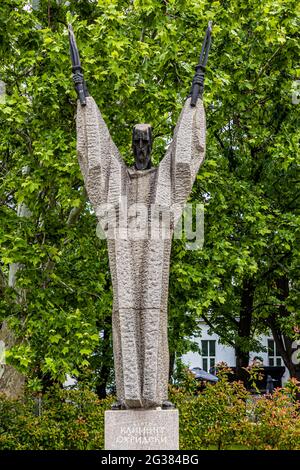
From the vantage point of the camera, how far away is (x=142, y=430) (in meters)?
7.30

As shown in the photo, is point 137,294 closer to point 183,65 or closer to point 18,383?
point 183,65

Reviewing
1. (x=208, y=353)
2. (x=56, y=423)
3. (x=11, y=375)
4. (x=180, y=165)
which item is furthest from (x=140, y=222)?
(x=208, y=353)

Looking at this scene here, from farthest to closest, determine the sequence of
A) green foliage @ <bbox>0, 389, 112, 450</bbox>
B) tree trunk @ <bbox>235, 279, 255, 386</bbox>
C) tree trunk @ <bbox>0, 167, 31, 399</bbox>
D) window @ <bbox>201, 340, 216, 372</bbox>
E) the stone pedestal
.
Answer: window @ <bbox>201, 340, 216, 372</bbox> → tree trunk @ <bbox>235, 279, 255, 386</bbox> → tree trunk @ <bbox>0, 167, 31, 399</bbox> → green foliage @ <bbox>0, 389, 112, 450</bbox> → the stone pedestal

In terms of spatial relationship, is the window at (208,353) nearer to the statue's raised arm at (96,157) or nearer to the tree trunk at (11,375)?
the tree trunk at (11,375)

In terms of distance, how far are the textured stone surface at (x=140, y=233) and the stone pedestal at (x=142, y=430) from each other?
0.13 meters

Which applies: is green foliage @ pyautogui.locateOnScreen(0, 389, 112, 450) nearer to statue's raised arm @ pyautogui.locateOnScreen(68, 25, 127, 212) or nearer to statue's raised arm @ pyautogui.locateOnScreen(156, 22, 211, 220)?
statue's raised arm @ pyautogui.locateOnScreen(68, 25, 127, 212)

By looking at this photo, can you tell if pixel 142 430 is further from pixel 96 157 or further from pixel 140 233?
pixel 96 157

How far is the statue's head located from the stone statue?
0.01 m

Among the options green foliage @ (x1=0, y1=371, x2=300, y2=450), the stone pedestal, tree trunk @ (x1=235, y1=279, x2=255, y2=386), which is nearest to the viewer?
the stone pedestal

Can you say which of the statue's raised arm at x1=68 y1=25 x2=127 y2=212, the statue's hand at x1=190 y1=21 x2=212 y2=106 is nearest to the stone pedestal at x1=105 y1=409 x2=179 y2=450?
the statue's raised arm at x1=68 y1=25 x2=127 y2=212

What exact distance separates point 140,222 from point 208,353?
35594mm

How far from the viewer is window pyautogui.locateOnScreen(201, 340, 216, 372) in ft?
139

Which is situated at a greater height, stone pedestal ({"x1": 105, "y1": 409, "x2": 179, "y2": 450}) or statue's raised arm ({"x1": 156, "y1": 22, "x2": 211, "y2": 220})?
statue's raised arm ({"x1": 156, "y1": 22, "x2": 211, "y2": 220})

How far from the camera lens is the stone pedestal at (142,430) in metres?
7.29
